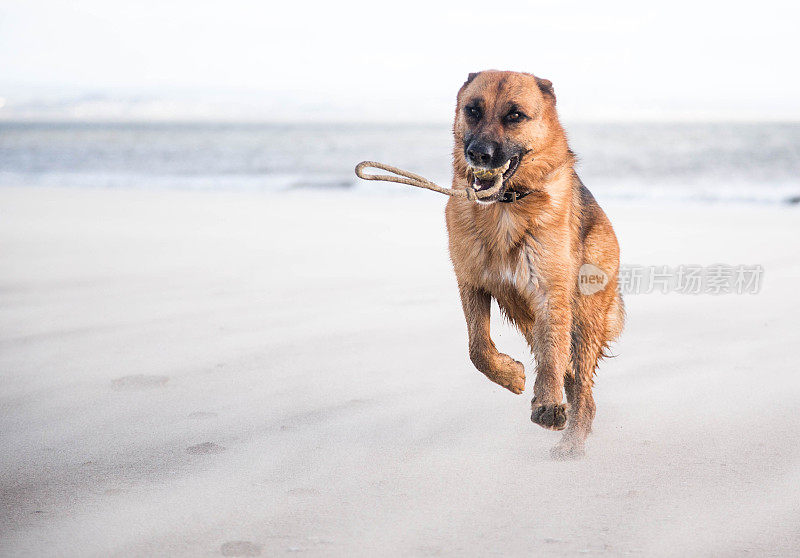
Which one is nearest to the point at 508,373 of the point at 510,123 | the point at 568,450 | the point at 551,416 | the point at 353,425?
the point at 551,416

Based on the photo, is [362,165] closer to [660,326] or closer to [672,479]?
[672,479]

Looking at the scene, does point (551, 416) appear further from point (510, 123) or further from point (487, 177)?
point (510, 123)

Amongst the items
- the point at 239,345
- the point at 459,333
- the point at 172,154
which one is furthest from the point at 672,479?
the point at 172,154

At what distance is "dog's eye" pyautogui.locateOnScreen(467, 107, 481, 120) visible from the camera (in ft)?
8.07

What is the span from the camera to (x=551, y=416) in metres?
2.33

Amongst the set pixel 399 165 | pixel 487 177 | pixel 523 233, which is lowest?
pixel 399 165

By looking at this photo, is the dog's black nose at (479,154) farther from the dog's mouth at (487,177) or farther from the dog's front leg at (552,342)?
the dog's front leg at (552,342)

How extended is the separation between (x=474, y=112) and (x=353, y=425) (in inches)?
52.7

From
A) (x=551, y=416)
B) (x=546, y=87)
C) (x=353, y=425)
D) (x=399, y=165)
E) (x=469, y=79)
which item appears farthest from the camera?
(x=399, y=165)

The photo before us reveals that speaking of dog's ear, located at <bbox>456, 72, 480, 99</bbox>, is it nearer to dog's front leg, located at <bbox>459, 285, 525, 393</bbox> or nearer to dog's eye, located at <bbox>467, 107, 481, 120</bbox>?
dog's eye, located at <bbox>467, 107, 481, 120</bbox>

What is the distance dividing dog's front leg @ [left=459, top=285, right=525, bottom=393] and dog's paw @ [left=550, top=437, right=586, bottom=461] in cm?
32

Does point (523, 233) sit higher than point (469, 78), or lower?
lower

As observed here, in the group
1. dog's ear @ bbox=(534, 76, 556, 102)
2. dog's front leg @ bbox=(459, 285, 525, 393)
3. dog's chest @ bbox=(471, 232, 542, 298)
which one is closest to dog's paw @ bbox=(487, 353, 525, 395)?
dog's front leg @ bbox=(459, 285, 525, 393)

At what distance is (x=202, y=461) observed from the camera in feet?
8.66
